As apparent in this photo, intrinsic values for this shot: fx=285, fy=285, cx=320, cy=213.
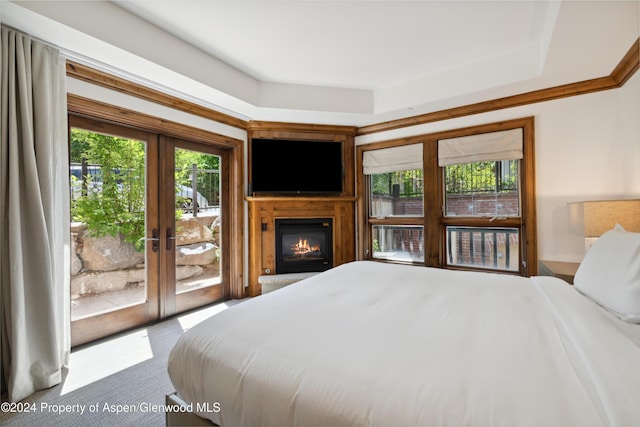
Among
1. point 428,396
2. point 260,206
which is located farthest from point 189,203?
point 428,396

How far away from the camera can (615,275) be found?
128 cm

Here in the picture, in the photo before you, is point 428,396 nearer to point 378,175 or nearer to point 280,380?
A: point 280,380

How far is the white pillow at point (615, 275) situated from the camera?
3.80ft

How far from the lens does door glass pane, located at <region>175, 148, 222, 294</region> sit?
3.32 m

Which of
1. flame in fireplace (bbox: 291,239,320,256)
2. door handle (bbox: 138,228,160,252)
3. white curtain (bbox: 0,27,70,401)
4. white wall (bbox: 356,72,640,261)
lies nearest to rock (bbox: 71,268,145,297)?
door handle (bbox: 138,228,160,252)

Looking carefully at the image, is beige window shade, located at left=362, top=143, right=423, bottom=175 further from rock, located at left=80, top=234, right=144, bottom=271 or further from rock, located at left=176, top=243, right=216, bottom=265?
rock, located at left=80, top=234, right=144, bottom=271

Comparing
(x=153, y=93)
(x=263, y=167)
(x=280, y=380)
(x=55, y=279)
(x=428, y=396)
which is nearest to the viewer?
(x=428, y=396)

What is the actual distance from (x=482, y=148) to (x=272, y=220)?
2.76 metres

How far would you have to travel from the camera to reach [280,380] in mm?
888

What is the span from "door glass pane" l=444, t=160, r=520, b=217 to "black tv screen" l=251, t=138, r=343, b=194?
4.90 feet

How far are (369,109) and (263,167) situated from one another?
158 cm

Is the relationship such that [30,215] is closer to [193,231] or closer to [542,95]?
[193,231]

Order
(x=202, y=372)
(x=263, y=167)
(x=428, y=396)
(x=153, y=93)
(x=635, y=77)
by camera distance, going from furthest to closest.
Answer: (x=263, y=167)
(x=153, y=93)
(x=635, y=77)
(x=202, y=372)
(x=428, y=396)

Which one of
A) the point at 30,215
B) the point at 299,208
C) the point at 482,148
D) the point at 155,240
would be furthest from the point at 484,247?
the point at 30,215
